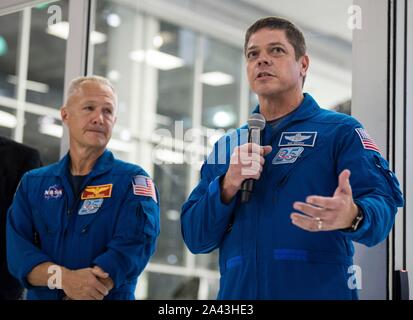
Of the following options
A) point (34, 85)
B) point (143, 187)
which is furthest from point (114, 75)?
point (143, 187)

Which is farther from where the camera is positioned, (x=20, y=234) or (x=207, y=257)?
(x=207, y=257)

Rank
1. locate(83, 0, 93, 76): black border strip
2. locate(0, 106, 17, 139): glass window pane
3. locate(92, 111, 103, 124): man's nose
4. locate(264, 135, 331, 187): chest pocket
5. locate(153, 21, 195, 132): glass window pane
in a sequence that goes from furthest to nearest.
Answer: locate(153, 21, 195, 132): glass window pane → locate(0, 106, 17, 139): glass window pane → locate(83, 0, 93, 76): black border strip → locate(92, 111, 103, 124): man's nose → locate(264, 135, 331, 187): chest pocket

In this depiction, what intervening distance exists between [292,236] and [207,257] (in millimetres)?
6372

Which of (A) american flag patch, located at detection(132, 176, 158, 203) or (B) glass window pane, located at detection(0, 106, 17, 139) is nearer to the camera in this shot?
(A) american flag patch, located at detection(132, 176, 158, 203)

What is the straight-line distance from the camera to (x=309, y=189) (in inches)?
93.1

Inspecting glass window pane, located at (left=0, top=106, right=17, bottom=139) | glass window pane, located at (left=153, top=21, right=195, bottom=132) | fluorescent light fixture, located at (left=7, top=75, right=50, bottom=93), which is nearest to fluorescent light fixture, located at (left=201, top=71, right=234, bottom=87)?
glass window pane, located at (left=153, top=21, right=195, bottom=132)

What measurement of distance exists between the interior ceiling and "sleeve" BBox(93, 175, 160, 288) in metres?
0.95

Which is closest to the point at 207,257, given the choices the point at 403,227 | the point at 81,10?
the point at 81,10

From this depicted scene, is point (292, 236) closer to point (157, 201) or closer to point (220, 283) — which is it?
point (220, 283)

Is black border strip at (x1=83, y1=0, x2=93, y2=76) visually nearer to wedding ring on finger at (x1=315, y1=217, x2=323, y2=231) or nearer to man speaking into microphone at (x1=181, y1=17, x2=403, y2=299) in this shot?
man speaking into microphone at (x1=181, y1=17, x2=403, y2=299)

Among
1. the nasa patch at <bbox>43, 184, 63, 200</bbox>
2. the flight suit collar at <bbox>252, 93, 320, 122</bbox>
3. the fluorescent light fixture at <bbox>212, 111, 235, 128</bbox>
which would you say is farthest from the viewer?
the fluorescent light fixture at <bbox>212, 111, 235, 128</bbox>

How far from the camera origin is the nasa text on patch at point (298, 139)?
95.9 inches

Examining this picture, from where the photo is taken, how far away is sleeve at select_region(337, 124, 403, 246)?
2166 millimetres

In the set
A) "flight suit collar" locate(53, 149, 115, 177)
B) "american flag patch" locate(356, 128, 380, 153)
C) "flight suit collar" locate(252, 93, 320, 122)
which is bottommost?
"american flag patch" locate(356, 128, 380, 153)
